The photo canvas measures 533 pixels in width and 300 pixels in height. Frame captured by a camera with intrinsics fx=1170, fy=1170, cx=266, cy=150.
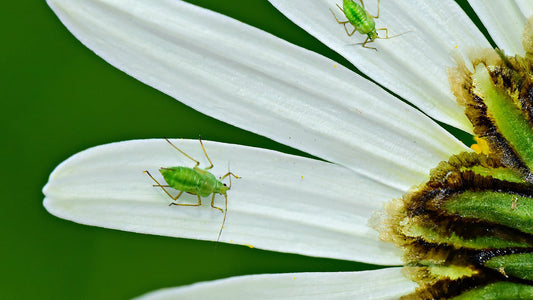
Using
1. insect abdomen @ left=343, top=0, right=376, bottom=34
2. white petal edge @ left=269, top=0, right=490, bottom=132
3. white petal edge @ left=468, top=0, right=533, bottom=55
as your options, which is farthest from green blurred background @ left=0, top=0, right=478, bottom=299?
white petal edge @ left=468, top=0, right=533, bottom=55

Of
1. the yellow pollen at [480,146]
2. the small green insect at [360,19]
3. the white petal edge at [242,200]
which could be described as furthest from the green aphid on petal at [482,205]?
the small green insect at [360,19]

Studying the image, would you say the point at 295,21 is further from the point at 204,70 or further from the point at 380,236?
the point at 380,236

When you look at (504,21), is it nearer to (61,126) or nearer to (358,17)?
(358,17)

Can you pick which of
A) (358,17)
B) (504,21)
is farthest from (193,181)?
(504,21)

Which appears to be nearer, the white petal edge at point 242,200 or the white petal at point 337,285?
the white petal edge at point 242,200

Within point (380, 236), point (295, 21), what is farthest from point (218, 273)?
point (295, 21)

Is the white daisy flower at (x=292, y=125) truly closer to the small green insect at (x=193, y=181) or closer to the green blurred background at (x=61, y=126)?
the small green insect at (x=193, y=181)
